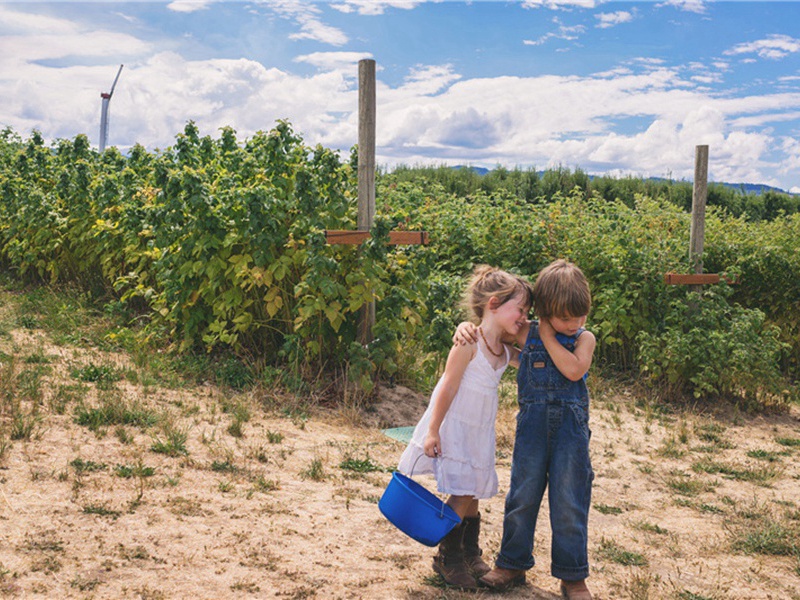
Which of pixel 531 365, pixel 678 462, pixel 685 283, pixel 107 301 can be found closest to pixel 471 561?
pixel 531 365

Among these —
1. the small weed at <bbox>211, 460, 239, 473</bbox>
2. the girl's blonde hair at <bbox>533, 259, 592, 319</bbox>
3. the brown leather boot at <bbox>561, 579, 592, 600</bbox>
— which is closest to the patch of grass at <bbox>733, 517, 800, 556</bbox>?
the brown leather boot at <bbox>561, 579, 592, 600</bbox>

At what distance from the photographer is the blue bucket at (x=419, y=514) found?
310 cm

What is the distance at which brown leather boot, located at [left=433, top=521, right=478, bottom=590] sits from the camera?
11.1 ft

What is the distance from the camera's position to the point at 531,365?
328 cm

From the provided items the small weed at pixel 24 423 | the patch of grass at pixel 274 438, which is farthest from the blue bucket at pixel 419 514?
the small weed at pixel 24 423

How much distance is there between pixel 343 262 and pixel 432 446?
347 cm

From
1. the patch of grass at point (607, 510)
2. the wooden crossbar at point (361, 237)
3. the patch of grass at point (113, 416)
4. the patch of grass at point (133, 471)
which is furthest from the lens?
the wooden crossbar at point (361, 237)

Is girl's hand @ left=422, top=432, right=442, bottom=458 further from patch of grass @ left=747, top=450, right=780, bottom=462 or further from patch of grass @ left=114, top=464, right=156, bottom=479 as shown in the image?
patch of grass @ left=747, top=450, right=780, bottom=462

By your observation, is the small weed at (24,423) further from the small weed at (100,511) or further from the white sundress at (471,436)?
the white sundress at (471,436)

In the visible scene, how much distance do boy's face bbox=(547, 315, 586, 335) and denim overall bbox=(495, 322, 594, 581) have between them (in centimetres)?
4

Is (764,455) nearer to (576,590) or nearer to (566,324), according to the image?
(576,590)

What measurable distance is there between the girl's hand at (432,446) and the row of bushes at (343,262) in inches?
118

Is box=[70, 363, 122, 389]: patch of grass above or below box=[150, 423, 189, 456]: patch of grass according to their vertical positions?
above

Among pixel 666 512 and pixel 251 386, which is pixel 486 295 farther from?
pixel 251 386
